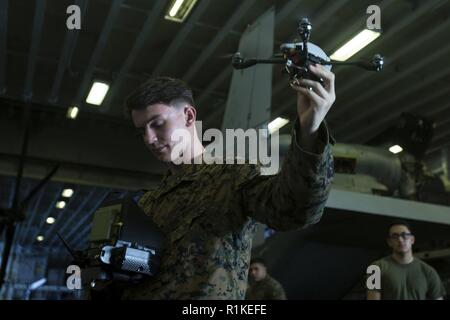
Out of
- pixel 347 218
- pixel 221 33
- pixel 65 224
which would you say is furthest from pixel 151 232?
pixel 65 224

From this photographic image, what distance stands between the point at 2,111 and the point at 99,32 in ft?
8.99

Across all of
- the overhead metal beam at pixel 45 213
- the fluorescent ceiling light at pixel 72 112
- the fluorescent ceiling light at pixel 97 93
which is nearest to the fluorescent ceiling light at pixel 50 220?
the overhead metal beam at pixel 45 213

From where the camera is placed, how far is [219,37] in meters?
5.30

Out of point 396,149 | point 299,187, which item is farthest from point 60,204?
point 299,187

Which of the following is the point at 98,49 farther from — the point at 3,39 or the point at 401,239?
the point at 401,239

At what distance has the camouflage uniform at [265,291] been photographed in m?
4.52

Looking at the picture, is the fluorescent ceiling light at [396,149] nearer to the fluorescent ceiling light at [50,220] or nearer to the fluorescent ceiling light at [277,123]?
the fluorescent ceiling light at [277,123]

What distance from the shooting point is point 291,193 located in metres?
0.89

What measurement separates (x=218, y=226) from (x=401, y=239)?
2.86 metres

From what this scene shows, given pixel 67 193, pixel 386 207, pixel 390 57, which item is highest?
pixel 390 57

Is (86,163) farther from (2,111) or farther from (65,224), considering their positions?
(65,224)

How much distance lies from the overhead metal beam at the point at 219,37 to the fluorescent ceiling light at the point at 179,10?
43 cm

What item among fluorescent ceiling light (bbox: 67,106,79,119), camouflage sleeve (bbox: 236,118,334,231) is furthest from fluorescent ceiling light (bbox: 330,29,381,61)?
camouflage sleeve (bbox: 236,118,334,231)

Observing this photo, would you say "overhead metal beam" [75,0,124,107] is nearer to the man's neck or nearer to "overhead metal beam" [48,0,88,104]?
"overhead metal beam" [48,0,88,104]
